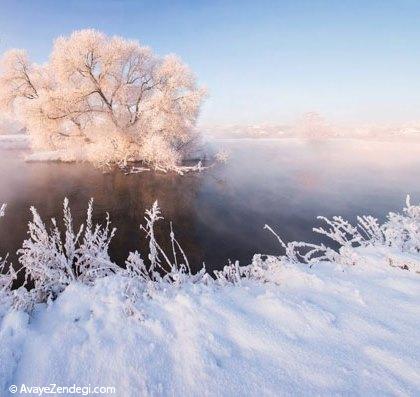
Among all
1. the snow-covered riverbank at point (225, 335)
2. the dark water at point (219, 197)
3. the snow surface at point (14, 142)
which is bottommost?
the dark water at point (219, 197)

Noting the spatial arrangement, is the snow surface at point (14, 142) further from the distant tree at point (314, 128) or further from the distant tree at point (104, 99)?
the distant tree at point (314, 128)

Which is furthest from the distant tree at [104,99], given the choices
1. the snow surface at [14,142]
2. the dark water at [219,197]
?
the snow surface at [14,142]

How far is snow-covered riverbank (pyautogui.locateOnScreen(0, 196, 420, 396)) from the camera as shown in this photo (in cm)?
273

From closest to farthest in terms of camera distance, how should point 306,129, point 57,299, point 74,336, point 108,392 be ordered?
point 108,392 < point 74,336 < point 57,299 < point 306,129

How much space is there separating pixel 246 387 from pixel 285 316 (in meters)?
1.15

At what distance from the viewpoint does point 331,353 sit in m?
3.03

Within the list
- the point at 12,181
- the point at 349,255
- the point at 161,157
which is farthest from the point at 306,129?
the point at 349,255

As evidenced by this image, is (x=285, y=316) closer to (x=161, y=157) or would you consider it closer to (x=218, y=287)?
(x=218, y=287)

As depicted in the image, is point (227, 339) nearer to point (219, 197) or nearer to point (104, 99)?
point (219, 197)

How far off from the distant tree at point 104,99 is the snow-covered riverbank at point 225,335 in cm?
1637

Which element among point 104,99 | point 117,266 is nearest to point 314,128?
point 104,99

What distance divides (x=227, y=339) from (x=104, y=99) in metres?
21.8

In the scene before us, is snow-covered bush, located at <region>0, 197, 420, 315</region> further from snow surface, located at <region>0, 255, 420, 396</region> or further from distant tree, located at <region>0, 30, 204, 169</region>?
distant tree, located at <region>0, 30, 204, 169</region>

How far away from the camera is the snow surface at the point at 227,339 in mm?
2727
